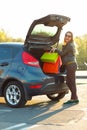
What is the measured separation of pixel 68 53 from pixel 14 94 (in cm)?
178

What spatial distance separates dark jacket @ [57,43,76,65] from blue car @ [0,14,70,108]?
1.23 ft

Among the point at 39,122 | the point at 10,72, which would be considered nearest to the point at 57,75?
the point at 10,72

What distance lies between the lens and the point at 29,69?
11.2 m

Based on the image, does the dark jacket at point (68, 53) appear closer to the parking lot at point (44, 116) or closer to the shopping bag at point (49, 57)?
the shopping bag at point (49, 57)

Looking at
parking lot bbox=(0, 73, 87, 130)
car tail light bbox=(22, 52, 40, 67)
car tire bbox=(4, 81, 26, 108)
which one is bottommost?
parking lot bbox=(0, 73, 87, 130)

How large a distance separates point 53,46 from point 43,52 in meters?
0.47

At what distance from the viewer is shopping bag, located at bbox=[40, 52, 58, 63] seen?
11.8 meters

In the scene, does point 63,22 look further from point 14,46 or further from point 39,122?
point 39,122

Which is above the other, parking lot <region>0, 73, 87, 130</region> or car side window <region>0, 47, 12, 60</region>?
car side window <region>0, 47, 12, 60</region>

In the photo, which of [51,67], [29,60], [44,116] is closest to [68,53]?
[51,67]

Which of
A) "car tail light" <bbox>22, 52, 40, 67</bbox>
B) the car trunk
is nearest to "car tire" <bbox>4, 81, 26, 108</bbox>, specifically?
"car tail light" <bbox>22, 52, 40, 67</bbox>

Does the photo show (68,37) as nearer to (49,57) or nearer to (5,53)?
(49,57)

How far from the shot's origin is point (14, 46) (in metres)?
11.6

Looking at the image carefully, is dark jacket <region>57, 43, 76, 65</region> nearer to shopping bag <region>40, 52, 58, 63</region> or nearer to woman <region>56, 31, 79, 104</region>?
woman <region>56, 31, 79, 104</region>
